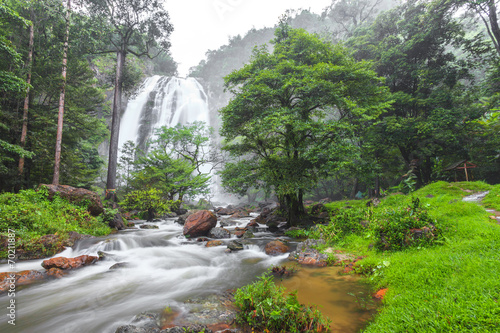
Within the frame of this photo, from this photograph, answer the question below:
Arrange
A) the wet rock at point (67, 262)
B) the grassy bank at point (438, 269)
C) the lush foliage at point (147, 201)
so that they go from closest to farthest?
the grassy bank at point (438, 269) < the wet rock at point (67, 262) < the lush foliage at point (147, 201)

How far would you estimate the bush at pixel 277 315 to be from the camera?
2740 mm

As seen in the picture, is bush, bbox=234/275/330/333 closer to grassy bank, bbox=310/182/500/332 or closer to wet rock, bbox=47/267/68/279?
grassy bank, bbox=310/182/500/332

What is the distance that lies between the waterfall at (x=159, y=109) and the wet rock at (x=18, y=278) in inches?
1354

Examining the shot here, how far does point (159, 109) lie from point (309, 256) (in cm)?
4499

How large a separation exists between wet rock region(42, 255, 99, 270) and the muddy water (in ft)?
18.9

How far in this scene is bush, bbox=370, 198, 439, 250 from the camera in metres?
4.52

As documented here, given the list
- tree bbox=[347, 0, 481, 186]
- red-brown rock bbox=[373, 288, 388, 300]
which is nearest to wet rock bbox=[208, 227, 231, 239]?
red-brown rock bbox=[373, 288, 388, 300]

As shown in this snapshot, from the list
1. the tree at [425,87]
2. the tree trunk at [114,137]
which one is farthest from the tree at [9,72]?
the tree at [425,87]

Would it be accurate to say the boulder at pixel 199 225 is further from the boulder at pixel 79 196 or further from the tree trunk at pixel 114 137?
the tree trunk at pixel 114 137

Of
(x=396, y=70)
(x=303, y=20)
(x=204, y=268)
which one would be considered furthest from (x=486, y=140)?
(x=303, y=20)

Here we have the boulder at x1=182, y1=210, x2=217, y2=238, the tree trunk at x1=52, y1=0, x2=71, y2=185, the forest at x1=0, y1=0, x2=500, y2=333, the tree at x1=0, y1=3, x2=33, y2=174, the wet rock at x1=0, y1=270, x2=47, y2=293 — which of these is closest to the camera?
the forest at x1=0, y1=0, x2=500, y2=333

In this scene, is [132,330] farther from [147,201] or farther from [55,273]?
[147,201]

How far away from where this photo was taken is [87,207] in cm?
1048

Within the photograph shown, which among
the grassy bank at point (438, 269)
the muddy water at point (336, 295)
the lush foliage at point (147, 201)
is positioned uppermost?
the lush foliage at point (147, 201)
